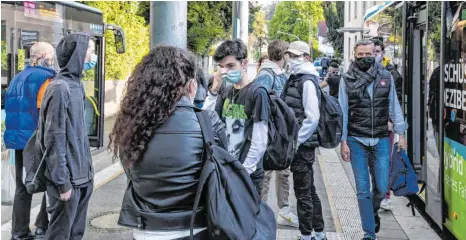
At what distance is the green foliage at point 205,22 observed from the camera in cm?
2948

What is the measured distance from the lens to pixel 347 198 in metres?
7.49

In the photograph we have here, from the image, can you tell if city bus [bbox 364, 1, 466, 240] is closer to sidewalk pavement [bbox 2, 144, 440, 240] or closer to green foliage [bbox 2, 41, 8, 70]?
sidewalk pavement [bbox 2, 144, 440, 240]

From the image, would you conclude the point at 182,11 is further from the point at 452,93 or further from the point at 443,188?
the point at 443,188

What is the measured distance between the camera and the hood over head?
4523mm

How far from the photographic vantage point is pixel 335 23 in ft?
180

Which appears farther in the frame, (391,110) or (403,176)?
(403,176)

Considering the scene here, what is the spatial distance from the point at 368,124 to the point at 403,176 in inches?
36.8

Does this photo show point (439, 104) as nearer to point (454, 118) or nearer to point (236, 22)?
point (454, 118)

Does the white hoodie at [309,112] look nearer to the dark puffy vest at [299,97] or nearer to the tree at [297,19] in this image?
the dark puffy vest at [299,97]

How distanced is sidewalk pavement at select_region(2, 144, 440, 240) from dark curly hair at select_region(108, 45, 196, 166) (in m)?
3.35

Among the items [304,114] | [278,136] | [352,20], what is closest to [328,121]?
[304,114]

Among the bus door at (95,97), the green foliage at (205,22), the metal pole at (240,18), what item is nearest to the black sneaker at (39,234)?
the bus door at (95,97)

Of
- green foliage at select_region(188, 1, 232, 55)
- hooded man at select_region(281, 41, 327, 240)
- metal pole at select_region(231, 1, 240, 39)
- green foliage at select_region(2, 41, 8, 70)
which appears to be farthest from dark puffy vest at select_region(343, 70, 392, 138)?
green foliage at select_region(188, 1, 232, 55)

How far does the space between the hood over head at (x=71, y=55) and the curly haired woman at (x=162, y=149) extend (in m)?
2.14
